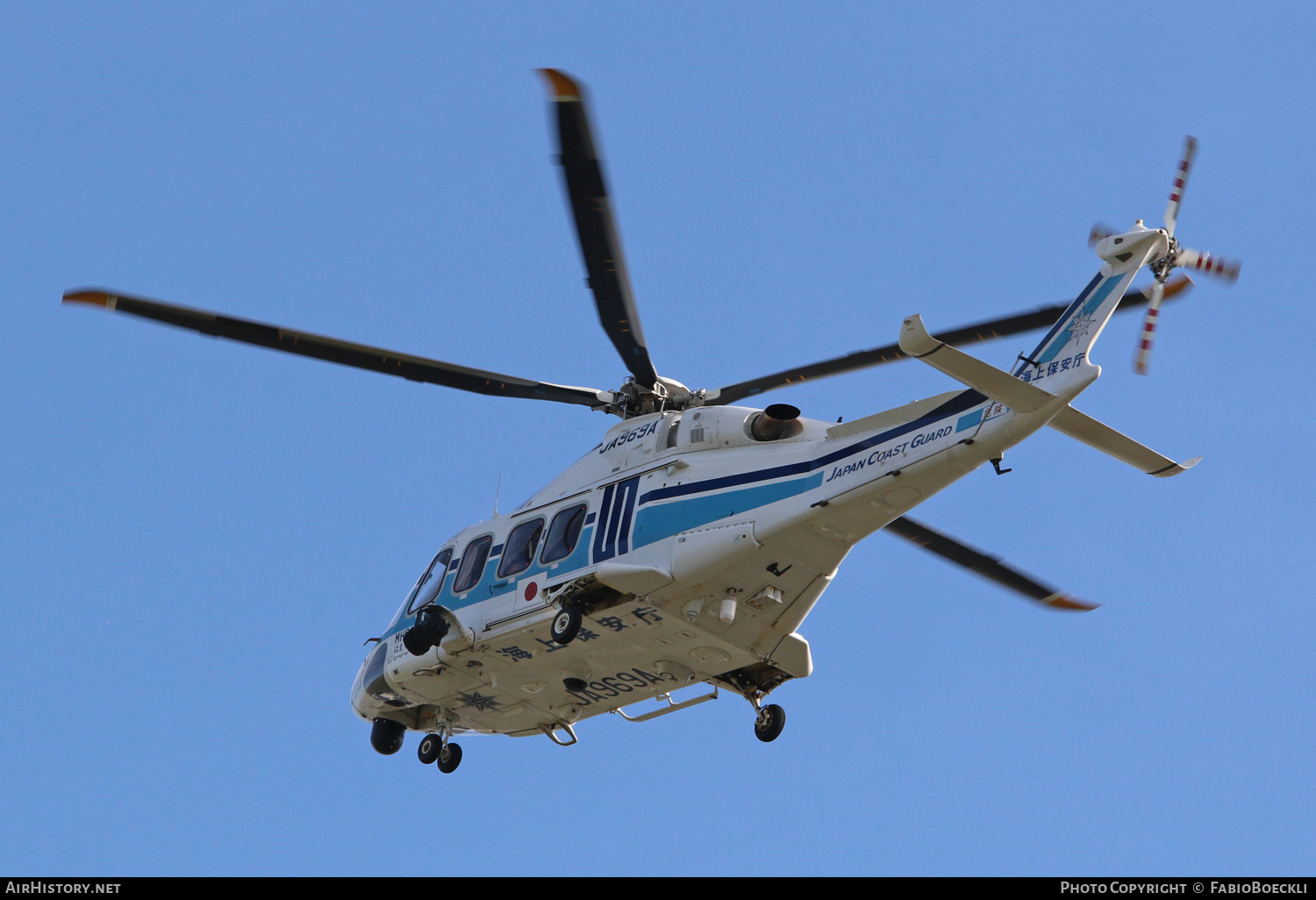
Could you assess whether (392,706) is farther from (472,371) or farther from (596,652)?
(472,371)

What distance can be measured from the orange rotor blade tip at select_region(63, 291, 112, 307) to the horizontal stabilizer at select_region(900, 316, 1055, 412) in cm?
936

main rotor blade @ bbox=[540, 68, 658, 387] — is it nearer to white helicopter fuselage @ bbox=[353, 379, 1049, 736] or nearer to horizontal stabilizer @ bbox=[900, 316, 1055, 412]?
white helicopter fuselage @ bbox=[353, 379, 1049, 736]

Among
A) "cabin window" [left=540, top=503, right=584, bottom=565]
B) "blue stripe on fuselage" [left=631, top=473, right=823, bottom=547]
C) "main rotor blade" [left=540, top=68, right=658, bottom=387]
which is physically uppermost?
"main rotor blade" [left=540, top=68, right=658, bottom=387]

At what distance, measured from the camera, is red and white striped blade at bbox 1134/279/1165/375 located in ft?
52.2

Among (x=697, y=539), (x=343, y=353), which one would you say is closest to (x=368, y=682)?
(x=343, y=353)

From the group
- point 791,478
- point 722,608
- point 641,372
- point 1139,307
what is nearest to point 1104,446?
point 1139,307

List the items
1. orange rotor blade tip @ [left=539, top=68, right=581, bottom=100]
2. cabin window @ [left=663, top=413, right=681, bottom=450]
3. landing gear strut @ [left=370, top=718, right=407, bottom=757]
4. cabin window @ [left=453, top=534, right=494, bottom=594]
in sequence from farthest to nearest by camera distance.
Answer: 1. landing gear strut @ [left=370, top=718, right=407, bottom=757]
2. cabin window @ [left=453, top=534, right=494, bottom=594]
3. cabin window @ [left=663, top=413, right=681, bottom=450]
4. orange rotor blade tip @ [left=539, top=68, right=581, bottom=100]

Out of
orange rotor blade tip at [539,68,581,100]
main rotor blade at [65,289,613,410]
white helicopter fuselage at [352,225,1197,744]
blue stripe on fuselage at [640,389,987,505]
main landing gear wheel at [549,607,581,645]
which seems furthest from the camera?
main landing gear wheel at [549,607,581,645]

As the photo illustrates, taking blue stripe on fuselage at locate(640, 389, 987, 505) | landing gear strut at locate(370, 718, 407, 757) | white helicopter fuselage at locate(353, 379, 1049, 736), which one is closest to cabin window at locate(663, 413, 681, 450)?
white helicopter fuselage at locate(353, 379, 1049, 736)

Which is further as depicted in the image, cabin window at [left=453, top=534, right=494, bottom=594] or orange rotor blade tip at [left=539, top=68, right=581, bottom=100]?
cabin window at [left=453, top=534, right=494, bottom=594]

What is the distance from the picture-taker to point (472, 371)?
2069 cm

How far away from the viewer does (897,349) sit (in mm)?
19812

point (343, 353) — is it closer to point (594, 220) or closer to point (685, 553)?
point (594, 220)

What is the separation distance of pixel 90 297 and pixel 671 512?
7.58 metres
